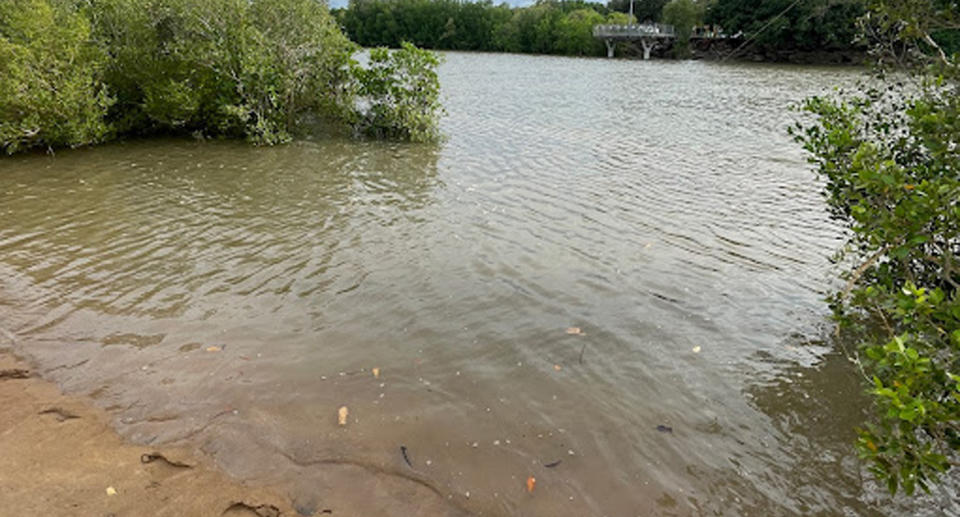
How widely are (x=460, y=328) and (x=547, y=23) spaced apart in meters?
94.0

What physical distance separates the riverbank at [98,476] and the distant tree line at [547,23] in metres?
68.7

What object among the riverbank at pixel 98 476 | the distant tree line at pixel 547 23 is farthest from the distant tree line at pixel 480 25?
the riverbank at pixel 98 476

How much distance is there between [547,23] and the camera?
303 ft

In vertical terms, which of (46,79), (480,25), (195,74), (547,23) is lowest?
(46,79)

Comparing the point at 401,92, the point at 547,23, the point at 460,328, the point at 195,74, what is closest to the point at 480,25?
the point at 547,23

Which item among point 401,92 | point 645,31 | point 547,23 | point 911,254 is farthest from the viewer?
point 547,23

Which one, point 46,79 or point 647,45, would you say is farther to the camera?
point 647,45

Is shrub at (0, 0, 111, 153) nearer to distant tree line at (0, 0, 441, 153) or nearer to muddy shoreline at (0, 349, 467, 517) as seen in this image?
distant tree line at (0, 0, 441, 153)

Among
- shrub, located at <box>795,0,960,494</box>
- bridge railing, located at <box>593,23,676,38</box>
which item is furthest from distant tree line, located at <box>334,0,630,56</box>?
shrub, located at <box>795,0,960,494</box>

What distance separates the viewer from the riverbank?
4.05m

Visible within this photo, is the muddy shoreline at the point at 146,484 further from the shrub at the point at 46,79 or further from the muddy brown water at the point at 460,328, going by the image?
the shrub at the point at 46,79

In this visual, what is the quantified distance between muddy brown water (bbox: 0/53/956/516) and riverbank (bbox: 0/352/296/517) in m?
0.19

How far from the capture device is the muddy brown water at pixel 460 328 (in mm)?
4656

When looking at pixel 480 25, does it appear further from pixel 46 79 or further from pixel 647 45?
pixel 46 79
